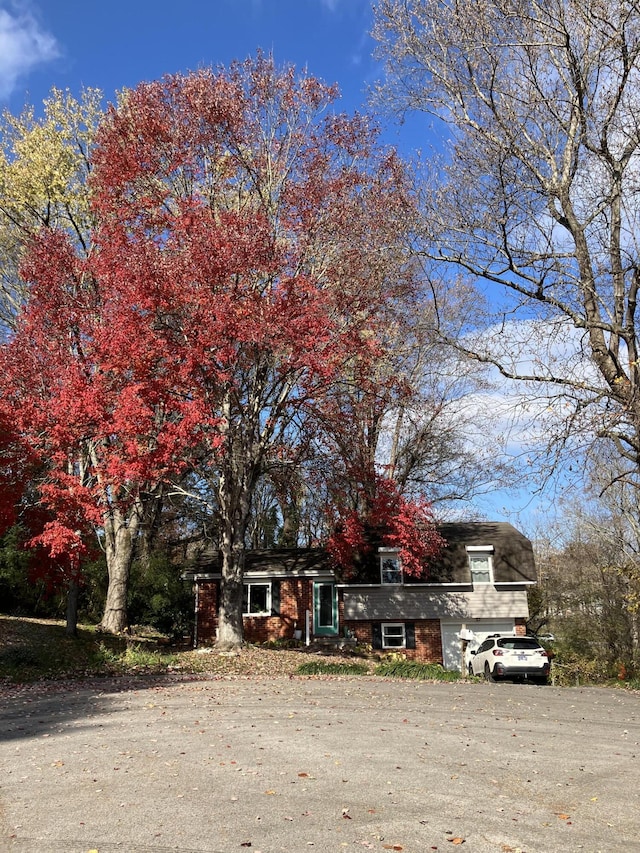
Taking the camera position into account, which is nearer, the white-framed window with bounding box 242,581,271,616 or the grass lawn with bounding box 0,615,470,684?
the grass lawn with bounding box 0,615,470,684

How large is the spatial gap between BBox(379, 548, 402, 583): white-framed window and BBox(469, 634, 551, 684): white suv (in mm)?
8074

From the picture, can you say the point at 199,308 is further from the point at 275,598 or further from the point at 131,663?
the point at 275,598

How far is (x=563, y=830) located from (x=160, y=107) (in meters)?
19.8

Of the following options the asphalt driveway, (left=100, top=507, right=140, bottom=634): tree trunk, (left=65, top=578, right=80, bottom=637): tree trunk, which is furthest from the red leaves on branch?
the asphalt driveway

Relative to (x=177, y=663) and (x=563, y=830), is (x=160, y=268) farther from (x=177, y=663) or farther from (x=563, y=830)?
(x=563, y=830)

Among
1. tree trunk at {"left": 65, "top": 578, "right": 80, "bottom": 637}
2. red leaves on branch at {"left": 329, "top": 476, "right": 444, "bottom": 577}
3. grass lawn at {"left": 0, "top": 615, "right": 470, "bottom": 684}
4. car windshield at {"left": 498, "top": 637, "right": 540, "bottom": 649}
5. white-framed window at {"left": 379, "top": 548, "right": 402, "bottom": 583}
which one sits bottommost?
grass lawn at {"left": 0, "top": 615, "right": 470, "bottom": 684}

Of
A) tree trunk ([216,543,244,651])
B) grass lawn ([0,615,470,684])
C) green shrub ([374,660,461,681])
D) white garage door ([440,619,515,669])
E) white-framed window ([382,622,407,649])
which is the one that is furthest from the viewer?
white garage door ([440,619,515,669])

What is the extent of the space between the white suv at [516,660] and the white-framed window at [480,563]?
8.09 m

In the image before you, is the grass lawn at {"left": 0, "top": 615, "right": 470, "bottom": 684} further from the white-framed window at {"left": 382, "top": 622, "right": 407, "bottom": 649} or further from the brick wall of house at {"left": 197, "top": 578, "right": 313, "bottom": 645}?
the white-framed window at {"left": 382, "top": 622, "right": 407, "bottom": 649}

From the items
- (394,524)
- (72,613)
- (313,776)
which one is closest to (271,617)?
(72,613)

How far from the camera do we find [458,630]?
26.6 meters

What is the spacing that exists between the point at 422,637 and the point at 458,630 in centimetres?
156

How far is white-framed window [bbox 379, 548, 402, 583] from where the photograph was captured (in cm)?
2675

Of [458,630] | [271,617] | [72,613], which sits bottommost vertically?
[458,630]
